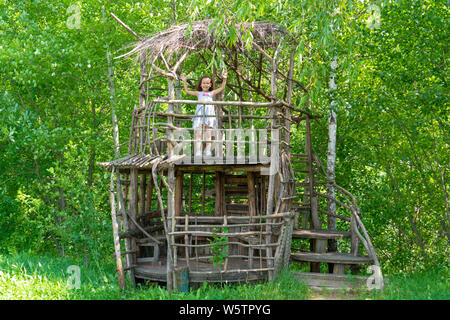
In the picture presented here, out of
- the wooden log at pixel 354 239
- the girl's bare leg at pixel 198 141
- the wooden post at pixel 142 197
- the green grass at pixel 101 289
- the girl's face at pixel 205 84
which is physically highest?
the girl's face at pixel 205 84

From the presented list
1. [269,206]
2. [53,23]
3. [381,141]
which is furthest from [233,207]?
[53,23]

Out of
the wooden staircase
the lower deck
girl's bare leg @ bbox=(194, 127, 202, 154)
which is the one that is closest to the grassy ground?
the lower deck

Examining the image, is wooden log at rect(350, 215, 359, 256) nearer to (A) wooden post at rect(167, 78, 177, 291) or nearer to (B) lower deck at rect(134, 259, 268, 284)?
(B) lower deck at rect(134, 259, 268, 284)

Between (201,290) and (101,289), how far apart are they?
2.16 meters

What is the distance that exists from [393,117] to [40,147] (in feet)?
33.2

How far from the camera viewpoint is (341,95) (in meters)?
11.5

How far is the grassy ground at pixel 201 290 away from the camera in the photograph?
7.80 meters

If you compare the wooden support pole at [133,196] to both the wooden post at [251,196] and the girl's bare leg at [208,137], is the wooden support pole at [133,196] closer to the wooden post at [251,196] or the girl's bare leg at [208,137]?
the girl's bare leg at [208,137]

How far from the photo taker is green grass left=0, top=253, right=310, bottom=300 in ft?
25.7

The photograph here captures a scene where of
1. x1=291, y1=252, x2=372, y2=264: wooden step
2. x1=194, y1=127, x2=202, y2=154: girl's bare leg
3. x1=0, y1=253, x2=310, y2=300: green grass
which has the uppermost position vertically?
x1=194, y1=127, x2=202, y2=154: girl's bare leg

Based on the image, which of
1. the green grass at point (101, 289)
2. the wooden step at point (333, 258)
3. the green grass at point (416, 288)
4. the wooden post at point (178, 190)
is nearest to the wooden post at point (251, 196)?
the wooden step at point (333, 258)

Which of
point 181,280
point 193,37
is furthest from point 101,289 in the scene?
point 193,37

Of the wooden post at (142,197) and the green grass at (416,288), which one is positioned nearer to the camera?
the green grass at (416,288)

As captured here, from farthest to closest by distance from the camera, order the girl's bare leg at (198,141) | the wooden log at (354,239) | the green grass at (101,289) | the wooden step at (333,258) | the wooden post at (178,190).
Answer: the wooden post at (178,190), the wooden log at (354,239), the wooden step at (333,258), the girl's bare leg at (198,141), the green grass at (101,289)
